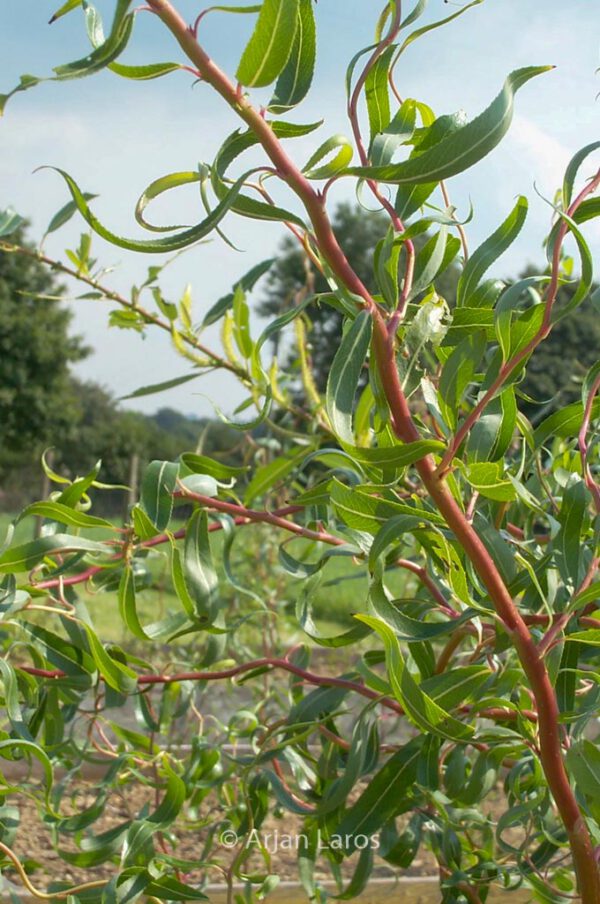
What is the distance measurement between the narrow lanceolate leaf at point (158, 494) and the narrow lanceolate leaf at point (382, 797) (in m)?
0.20

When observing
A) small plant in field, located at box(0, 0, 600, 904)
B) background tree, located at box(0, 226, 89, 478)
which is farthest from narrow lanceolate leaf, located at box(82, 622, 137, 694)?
background tree, located at box(0, 226, 89, 478)

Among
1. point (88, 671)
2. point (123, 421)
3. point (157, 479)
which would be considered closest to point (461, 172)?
point (157, 479)

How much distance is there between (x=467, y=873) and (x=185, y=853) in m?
0.82

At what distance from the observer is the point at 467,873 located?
67 centimetres

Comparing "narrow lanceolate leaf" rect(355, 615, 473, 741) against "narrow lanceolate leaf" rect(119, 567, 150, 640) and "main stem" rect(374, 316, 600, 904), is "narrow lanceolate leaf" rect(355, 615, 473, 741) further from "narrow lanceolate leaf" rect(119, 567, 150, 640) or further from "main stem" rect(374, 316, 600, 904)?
"narrow lanceolate leaf" rect(119, 567, 150, 640)

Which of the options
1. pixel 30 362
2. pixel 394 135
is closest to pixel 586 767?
pixel 394 135

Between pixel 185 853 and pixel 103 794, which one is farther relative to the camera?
pixel 185 853

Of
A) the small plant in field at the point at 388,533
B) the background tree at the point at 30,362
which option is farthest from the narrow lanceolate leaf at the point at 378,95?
the background tree at the point at 30,362

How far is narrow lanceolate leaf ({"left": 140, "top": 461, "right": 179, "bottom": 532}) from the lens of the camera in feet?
1.72

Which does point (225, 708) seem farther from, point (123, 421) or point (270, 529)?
point (123, 421)

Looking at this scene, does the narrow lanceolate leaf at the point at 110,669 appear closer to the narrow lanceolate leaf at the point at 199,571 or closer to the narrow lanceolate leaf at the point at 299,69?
the narrow lanceolate leaf at the point at 199,571

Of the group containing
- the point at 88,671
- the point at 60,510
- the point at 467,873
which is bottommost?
the point at 467,873

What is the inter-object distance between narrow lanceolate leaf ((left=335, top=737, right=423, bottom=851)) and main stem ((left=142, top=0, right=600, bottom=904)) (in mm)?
141

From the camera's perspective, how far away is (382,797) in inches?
22.7
